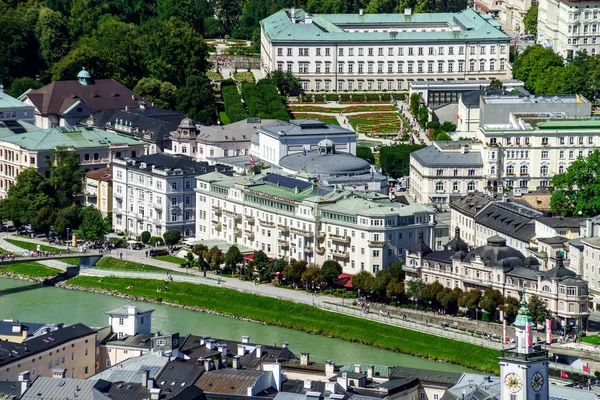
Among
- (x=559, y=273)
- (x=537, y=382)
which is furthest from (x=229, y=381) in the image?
(x=559, y=273)

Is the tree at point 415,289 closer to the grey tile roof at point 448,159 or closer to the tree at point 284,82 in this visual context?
the grey tile roof at point 448,159

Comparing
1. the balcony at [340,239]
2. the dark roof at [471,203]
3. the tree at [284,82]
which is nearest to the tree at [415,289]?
the balcony at [340,239]

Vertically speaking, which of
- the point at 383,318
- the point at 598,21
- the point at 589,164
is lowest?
the point at 383,318

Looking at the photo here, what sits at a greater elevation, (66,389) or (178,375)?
(178,375)

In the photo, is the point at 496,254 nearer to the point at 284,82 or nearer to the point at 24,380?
the point at 24,380

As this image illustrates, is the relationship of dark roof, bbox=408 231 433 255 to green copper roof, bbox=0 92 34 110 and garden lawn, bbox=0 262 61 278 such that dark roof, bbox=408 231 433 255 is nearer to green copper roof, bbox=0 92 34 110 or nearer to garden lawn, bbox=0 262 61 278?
garden lawn, bbox=0 262 61 278

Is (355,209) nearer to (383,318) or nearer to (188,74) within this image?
(383,318)

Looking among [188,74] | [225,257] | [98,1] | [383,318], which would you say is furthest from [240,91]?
[383,318]
